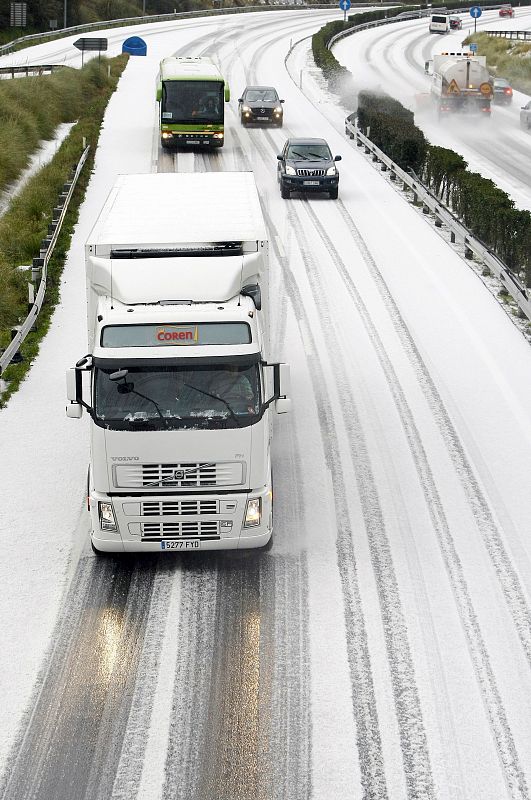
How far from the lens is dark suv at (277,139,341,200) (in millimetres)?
31469

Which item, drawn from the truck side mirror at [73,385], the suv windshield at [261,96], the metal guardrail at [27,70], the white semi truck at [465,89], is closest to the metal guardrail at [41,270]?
the truck side mirror at [73,385]

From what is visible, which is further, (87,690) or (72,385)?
(72,385)

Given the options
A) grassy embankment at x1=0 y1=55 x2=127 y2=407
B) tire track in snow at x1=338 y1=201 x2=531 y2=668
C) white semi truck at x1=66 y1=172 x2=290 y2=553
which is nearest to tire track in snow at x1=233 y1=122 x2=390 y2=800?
white semi truck at x1=66 y1=172 x2=290 y2=553

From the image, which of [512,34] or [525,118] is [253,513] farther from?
[512,34]

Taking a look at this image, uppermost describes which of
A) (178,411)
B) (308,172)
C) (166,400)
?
(166,400)

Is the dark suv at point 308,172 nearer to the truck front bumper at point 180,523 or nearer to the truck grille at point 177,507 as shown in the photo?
the truck front bumper at point 180,523

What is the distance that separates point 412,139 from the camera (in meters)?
34.3

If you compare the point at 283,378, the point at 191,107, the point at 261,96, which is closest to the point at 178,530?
the point at 283,378

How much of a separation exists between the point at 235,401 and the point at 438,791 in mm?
4698

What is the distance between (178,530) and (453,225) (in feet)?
58.1

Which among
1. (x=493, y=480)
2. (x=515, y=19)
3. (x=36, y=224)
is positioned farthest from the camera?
(x=515, y=19)

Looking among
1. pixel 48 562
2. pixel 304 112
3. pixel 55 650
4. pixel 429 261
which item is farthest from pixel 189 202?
pixel 304 112

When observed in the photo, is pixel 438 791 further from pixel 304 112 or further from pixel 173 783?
pixel 304 112

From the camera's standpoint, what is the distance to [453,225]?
91.1 ft
